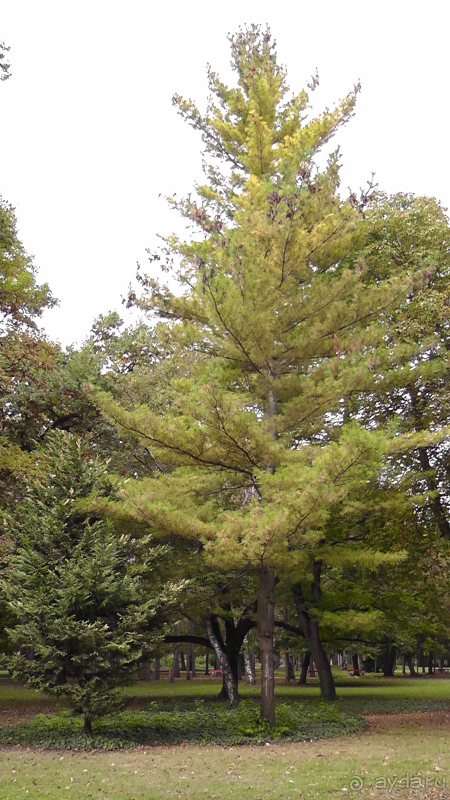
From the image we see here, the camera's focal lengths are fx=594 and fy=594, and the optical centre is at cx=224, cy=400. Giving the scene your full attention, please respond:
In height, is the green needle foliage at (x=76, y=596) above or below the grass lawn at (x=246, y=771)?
above

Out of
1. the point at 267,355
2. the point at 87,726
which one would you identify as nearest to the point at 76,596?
the point at 87,726

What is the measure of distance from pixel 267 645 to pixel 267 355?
5.98 meters

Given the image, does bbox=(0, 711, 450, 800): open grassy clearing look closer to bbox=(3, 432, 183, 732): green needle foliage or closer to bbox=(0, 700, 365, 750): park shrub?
bbox=(0, 700, 365, 750): park shrub

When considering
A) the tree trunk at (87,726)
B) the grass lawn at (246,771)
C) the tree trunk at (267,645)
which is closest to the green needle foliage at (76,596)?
the tree trunk at (87,726)

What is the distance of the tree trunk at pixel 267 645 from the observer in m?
11.5

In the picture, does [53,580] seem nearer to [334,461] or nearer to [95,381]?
[334,461]

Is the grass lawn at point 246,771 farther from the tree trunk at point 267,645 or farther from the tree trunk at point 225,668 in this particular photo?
the tree trunk at point 225,668

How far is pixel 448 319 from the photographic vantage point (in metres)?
14.1

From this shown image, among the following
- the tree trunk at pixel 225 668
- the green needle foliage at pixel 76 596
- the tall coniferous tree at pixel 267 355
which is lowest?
the tree trunk at pixel 225 668

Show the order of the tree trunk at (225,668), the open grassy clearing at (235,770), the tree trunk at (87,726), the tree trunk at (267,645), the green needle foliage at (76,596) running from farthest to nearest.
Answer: the tree trunk at (225,668), the tree trunk at (267,645), the tree trunk at (87,726), the green needle foliage at (76,596), the open grassy clearing at (235,770)

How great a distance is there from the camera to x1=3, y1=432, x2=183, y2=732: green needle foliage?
34.0 feet

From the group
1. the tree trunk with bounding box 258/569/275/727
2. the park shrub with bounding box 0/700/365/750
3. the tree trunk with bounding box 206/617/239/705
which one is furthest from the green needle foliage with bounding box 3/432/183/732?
the tree trunk with bounding box 206/617/239/705

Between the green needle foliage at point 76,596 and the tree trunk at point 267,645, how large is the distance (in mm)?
2077

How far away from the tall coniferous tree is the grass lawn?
2.28 metres
